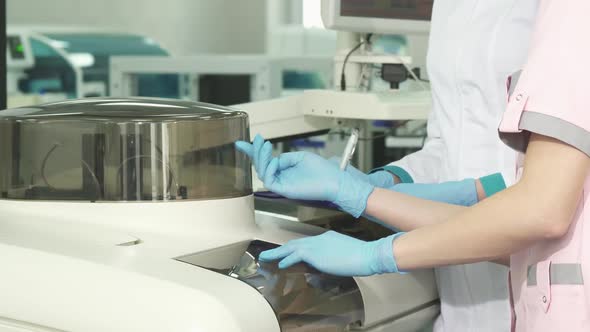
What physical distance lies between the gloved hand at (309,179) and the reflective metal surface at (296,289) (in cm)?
13

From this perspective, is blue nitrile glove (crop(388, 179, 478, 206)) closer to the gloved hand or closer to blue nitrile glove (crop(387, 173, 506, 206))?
blue nitrile glove (crop(387, 173, 506, 206))

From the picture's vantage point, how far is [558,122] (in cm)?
91

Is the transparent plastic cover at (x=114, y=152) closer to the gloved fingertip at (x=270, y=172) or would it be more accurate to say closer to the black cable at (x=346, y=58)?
the gloved fingertip at (x=270, y=172)

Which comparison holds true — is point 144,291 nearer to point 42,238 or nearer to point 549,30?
point 42,238

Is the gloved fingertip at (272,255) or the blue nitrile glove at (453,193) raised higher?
the blue nitrile glove at (453,193)

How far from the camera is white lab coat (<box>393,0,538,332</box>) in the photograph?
126 cm

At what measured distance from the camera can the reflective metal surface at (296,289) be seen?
95 cm

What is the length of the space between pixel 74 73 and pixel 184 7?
2119 mm

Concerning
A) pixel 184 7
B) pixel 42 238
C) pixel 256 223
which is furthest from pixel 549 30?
pixel 184 7

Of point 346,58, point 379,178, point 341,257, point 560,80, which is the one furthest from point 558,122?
point 346,58

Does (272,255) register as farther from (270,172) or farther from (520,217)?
(520,217)

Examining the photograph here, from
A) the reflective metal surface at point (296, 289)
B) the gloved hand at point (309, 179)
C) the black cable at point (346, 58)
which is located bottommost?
the reflective metal surface at point (296, 289)

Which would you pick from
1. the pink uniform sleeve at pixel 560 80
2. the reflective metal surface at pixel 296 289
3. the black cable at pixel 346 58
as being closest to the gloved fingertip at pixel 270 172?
the reflective metal surface at pixel 296 289

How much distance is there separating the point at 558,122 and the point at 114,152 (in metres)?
0.53
